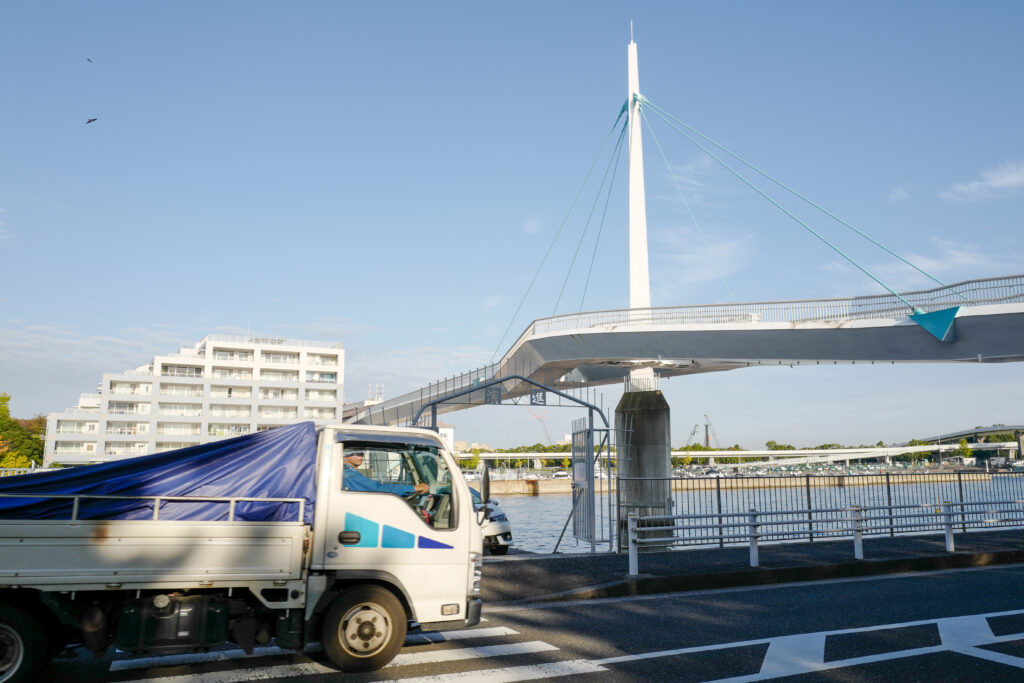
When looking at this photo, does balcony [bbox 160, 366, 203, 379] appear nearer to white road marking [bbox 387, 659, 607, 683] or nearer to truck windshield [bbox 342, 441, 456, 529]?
truck windshield [bbox 342, 441, 456, 529]

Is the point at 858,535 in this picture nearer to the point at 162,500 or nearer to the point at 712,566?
the point at 712,566

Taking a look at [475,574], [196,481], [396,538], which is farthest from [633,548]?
[196,481]

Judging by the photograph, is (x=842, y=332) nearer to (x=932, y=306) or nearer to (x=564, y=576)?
(x=932, y=306)

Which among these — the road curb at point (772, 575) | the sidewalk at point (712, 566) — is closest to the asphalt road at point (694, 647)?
the road curb at point (772, 575)

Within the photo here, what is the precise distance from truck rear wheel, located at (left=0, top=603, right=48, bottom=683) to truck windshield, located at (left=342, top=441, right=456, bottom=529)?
2.68m

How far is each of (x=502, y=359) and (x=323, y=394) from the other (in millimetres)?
53538

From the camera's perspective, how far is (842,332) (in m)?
29.3

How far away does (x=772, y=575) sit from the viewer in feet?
41.6

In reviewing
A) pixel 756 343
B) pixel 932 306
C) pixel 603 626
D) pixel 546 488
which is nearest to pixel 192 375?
pixel 546 488

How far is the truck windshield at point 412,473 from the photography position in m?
7.16

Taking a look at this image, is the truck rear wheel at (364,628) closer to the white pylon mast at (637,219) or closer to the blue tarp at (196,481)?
the blue tarp at (196,481)

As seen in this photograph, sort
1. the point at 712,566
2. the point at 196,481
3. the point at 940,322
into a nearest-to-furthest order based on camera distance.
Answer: the point at 196,481 → the point at 712,566 → the point at 940,322

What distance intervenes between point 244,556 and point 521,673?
8.50 ft

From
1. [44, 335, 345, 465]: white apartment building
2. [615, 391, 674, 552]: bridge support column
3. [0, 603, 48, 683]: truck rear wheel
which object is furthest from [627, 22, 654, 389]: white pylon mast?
[44, 335, 345, 465]: white apartment building
